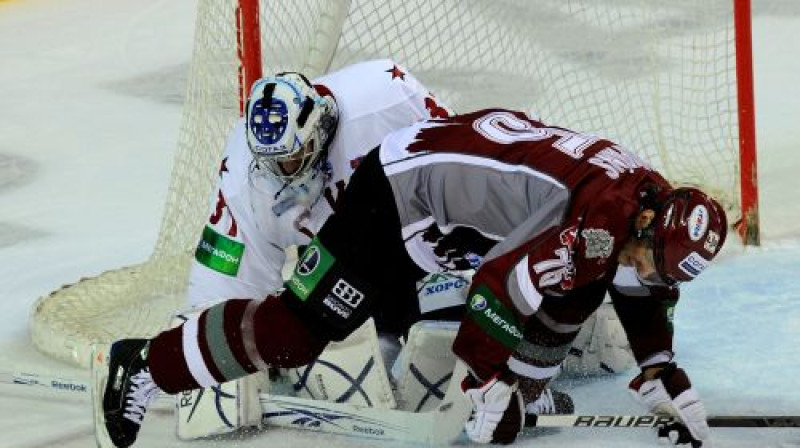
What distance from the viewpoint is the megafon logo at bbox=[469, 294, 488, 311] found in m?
3.30

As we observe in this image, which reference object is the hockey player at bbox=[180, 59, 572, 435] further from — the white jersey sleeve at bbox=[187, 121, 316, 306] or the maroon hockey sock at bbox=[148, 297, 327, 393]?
the maroon hockey sock at bbox=[148, 297, 327, 393]

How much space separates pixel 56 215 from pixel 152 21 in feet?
6.18

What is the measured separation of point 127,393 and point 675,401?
3.43 ft

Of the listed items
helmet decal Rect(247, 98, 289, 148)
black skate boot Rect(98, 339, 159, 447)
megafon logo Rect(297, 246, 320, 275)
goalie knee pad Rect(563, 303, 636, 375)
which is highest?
helmet decal Rect(247, 98, 289, 148)

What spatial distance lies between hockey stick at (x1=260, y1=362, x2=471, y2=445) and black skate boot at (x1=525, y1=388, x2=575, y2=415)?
15 cm

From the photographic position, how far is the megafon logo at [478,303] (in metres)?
3.30

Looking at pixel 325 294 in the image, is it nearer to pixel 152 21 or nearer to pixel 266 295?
pixel 266 295

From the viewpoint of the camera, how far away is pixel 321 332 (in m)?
3.45

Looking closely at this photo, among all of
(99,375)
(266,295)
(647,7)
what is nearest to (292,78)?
(266,295)

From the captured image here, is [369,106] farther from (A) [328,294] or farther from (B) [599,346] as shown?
(B) [599,346]

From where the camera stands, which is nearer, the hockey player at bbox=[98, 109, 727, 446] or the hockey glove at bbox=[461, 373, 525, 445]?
the hockey player at bbox=[98, 109, 727, 446]

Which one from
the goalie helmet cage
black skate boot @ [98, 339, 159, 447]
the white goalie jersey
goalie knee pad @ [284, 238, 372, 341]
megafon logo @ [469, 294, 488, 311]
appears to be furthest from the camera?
the goalie helmet cage

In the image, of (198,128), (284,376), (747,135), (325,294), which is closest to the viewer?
(325,294)

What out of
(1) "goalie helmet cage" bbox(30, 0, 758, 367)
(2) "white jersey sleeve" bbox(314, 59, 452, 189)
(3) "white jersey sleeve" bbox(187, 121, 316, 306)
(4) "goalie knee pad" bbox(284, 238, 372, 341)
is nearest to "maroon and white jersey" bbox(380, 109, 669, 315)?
(4) "goalie knee pad" bbox(284, 238, 372, 341)
